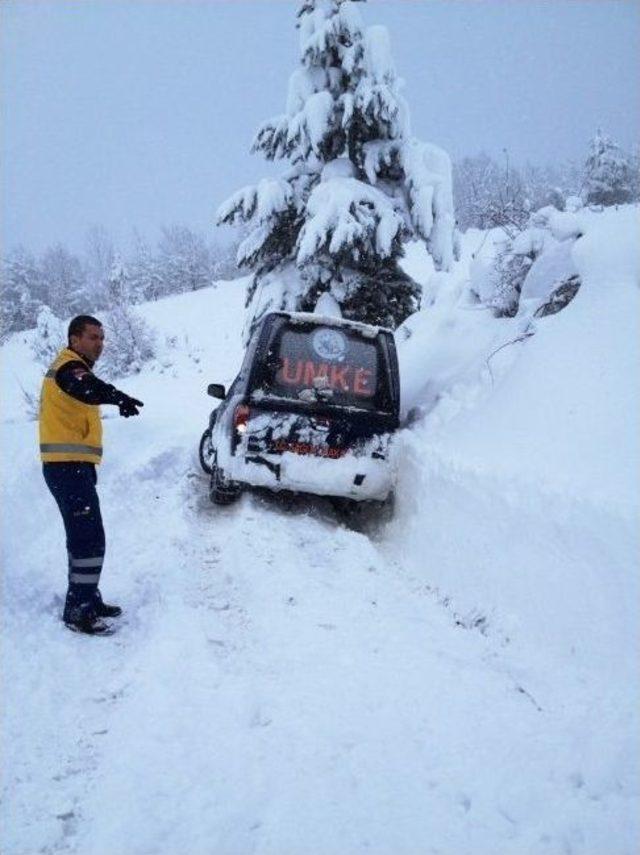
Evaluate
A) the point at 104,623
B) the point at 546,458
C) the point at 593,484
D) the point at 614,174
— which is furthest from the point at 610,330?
the point at 614,174

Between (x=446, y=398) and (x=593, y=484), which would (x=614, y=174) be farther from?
(x=593, y=484)

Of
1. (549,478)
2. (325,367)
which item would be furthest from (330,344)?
(549,478)

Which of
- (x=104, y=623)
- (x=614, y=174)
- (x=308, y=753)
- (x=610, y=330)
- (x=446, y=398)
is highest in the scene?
(x=614, y=174)

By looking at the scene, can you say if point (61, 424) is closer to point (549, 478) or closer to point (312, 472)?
point (312, 472)

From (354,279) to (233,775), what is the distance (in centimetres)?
786

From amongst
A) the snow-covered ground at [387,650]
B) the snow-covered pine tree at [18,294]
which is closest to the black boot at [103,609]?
the snow-covered ground at [387,650]

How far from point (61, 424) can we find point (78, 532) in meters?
0.80

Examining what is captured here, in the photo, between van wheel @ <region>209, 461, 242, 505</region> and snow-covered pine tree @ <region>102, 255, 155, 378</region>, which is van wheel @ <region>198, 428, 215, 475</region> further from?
snow-covered pine tree @ <region>102, 255, 155, 378</region>

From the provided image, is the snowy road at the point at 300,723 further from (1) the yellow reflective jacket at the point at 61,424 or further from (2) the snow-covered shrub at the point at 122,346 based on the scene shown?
(2) the snow-covered shrub at the point at 122,346

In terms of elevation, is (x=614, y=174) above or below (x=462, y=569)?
above

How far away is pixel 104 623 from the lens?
3.96 metres

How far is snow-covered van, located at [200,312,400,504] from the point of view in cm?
577

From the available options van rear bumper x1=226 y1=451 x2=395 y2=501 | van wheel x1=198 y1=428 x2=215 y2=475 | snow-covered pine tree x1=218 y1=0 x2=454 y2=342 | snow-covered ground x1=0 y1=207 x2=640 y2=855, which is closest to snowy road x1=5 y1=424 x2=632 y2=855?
snow-covered ground x1=0 y1=207 x2=640 y2=855

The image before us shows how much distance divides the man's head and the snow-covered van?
1815 millimetres
